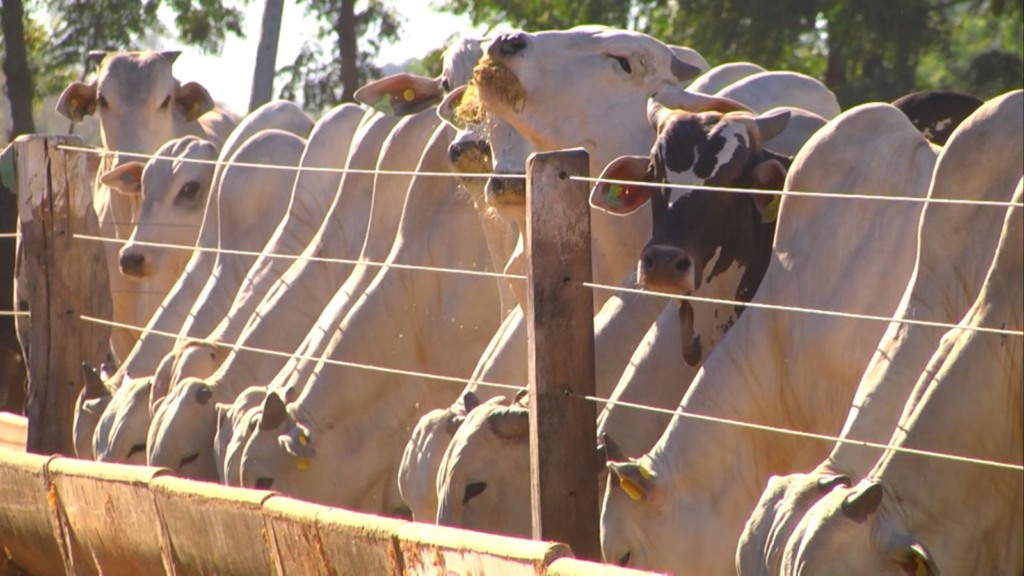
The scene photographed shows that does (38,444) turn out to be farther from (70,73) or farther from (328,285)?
(70,73)

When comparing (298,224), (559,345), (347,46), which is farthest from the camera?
(347,46)

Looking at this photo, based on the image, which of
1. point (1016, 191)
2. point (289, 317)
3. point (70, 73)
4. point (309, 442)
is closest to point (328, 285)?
point (289, 317)

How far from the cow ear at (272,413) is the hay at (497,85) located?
1.46 m

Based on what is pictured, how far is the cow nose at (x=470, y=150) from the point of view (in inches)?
287

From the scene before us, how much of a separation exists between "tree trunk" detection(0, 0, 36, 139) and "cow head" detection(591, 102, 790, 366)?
40.6 ft

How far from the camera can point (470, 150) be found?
7.34m

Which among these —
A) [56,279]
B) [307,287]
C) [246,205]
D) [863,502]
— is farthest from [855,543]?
[246,205]

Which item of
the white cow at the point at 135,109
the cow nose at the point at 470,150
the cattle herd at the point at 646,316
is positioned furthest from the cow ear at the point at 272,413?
the white cow at the point at 135,109

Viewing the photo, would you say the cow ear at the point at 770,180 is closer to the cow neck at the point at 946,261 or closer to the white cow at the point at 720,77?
the cow neck at the point at 946,261

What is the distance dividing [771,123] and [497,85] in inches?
43.7

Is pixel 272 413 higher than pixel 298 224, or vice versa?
pixel 298 224

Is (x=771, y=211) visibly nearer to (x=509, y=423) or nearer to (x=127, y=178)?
(x=509, y=423)

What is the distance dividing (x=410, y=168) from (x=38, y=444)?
6.42 feet

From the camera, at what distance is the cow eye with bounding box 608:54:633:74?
7148mm
